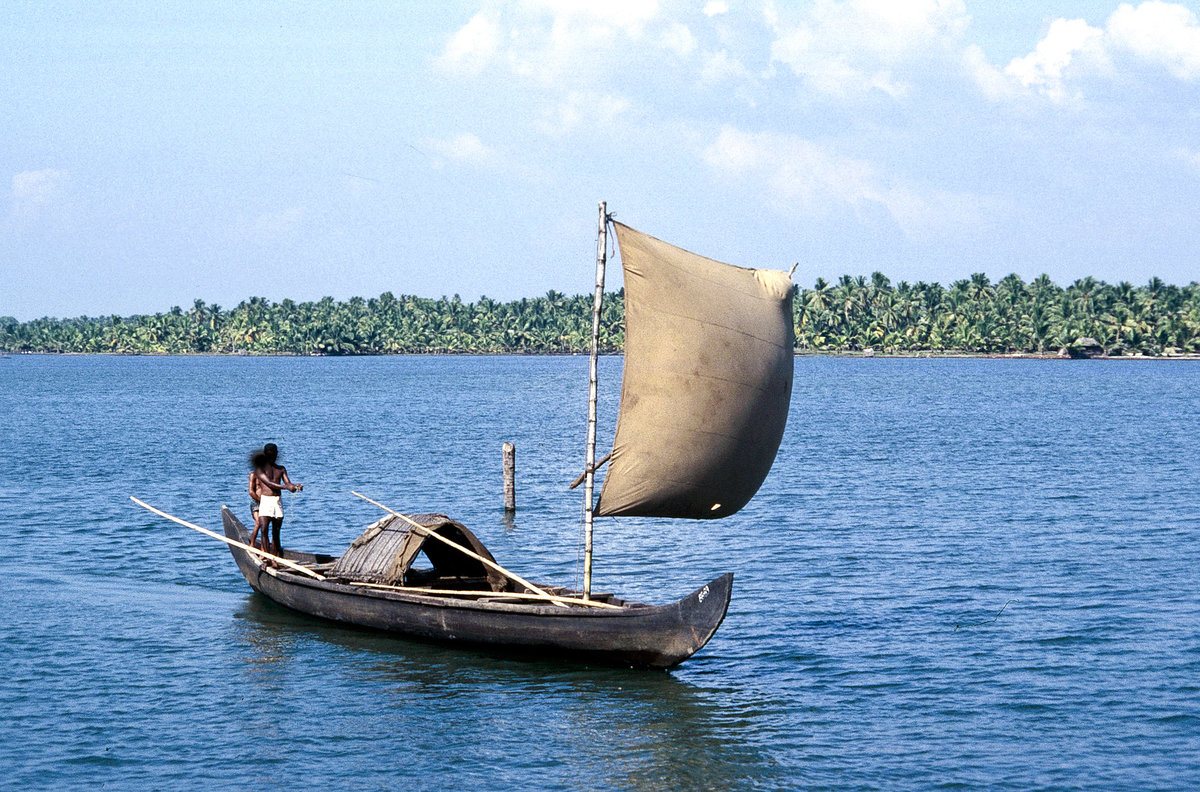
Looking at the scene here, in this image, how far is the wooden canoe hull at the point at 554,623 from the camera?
1923cm

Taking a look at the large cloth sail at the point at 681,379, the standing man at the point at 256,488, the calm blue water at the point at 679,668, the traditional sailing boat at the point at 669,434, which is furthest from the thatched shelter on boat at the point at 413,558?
the large cloth sail at the point at 681,379

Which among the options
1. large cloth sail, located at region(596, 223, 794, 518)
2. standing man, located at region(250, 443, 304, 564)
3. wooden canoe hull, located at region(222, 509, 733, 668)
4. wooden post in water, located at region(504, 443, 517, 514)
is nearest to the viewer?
wooden canoe hull, located at region(222, 509, 733, 668)

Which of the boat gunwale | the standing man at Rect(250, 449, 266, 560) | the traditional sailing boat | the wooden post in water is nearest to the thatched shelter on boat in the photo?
the boat gunwale

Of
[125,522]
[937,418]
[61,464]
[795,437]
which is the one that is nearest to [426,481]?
[125,522]

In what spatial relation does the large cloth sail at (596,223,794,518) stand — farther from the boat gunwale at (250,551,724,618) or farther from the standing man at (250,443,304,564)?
the standing man at (250,443,304,564)

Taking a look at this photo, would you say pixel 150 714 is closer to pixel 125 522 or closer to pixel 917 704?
pixel 917 704

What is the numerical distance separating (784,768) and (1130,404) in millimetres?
91147

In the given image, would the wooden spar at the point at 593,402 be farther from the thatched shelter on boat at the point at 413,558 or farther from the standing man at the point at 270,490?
the standing man at the point at 270,490

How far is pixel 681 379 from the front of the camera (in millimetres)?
19844

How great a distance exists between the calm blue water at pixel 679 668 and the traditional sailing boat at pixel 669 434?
737 mm

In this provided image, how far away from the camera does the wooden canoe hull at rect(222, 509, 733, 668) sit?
63.1 ft

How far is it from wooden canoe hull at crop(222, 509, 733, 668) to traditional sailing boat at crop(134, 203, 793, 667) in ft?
0.07

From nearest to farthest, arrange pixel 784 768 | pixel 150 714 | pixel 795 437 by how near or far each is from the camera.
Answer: pixel 784 768
pixel 150 714
pixel 795 437

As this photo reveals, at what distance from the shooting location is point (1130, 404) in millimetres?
99188
